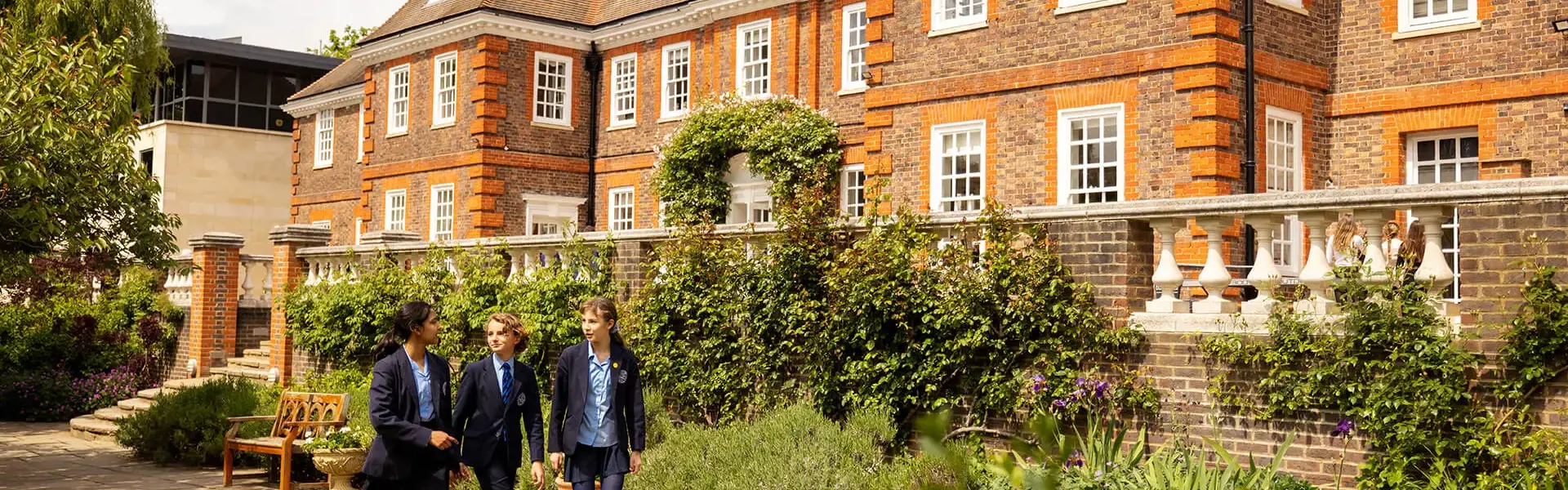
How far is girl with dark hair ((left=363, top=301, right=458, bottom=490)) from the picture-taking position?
7090 millimetres

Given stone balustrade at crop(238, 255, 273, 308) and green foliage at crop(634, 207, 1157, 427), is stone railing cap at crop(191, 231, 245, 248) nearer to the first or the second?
stone balustrade at crop(238, 255, 273, 308)

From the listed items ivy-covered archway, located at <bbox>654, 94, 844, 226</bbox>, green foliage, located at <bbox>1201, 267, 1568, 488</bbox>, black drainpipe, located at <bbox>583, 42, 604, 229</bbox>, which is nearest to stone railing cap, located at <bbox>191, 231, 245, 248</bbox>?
ivy-covered archway, located at <bbox>654, 94, 844, 226</bbox>

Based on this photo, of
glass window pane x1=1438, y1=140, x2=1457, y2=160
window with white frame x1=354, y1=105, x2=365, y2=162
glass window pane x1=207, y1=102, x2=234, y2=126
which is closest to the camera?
glass window pane x1=1438, y1=140, x2=1457, y2=160

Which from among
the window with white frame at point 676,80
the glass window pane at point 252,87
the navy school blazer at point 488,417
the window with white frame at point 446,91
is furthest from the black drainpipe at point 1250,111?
the glass window pane at point 252,87

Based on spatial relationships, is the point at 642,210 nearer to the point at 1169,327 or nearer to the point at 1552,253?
the point at 1169,327

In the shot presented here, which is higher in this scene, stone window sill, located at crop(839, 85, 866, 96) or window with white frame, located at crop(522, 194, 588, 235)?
stone window sill, located at crop(839, 85, 866, 96)

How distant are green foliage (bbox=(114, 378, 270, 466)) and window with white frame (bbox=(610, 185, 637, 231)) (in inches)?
429

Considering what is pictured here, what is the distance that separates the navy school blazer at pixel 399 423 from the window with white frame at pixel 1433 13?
12.6 metres

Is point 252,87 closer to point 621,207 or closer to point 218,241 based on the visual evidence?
point 621,207

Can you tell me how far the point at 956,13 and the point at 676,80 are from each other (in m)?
8.46

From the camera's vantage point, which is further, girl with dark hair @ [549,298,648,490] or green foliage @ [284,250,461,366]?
green foliage @ [284,250,461,366]

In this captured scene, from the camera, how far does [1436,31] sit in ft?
50.6

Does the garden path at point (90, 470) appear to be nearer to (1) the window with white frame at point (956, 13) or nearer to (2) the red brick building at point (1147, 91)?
(2) the red brick building at point (1147, 91)

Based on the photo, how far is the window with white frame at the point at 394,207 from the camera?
27516mm
